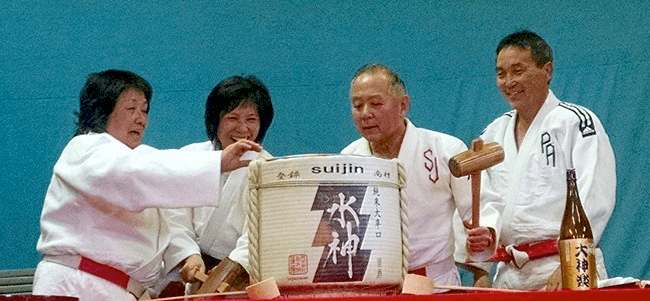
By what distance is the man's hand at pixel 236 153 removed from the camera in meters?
2.17

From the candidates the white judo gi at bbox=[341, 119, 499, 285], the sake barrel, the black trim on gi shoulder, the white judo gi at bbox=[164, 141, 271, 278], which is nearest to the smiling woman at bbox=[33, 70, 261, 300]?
the white judo gi at bbox=[164, 141, 271, 278]

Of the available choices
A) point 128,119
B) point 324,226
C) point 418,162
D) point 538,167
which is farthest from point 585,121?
point 324,226

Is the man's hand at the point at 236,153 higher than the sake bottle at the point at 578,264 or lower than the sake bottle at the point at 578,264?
higher

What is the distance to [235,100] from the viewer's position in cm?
349

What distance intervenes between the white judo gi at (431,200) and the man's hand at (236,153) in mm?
1116

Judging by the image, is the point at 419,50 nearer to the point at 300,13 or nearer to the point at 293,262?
the point at 300,13

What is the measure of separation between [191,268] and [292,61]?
156 cm

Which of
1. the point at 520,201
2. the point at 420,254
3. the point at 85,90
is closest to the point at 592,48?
the point at 520,201

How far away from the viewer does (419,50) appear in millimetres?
4422

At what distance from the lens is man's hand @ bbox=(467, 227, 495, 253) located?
270cm

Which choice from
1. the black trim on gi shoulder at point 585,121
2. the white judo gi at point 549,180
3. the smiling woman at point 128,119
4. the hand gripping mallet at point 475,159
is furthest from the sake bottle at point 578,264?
the smiling woman at point 128,119

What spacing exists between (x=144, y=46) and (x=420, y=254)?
5.99ft

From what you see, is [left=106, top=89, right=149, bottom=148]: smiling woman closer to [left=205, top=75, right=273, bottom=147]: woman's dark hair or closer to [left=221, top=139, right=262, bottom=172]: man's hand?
[left=205, top=75, right=273, bottom=147]: woman's dark hair

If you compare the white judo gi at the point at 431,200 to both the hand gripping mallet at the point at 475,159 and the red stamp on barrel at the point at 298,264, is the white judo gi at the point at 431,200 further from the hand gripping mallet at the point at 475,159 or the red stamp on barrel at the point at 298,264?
the red stamp on barrel at the point at 298,264
